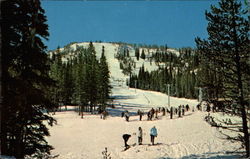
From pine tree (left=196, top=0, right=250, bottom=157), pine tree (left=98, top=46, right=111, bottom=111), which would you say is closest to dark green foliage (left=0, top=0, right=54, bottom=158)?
pine tree (left=196, top=0, right=250, bottom=157)

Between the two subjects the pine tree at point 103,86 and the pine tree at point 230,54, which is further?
the pine tree at point 103,86

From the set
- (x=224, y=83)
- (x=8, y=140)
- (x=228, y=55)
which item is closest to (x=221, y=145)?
(x=224, y=83)

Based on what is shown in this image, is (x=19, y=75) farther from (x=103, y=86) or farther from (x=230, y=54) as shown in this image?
(x=103, y=86)

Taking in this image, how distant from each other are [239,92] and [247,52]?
2121 mm

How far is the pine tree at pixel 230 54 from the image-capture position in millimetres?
11023

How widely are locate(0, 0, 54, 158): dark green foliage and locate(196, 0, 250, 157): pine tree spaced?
27.7 ft

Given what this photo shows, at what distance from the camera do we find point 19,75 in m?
9.17

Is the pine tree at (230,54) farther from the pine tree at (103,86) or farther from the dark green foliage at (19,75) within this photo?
the pine tree at (103,86)

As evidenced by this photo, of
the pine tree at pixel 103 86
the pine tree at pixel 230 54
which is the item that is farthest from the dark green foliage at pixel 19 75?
the pine tree at pixel 103 86

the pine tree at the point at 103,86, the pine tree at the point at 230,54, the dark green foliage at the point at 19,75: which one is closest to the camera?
the dark green foliage at the point at 19,75

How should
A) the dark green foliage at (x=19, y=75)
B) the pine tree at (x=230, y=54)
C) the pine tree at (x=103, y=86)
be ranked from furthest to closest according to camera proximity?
the pine tree at (x=103, y=86) → the pine tree at (x=230, y=54) → the dark green foliage at (x=19, y=75)

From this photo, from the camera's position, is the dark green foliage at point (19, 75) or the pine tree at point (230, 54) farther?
the pine tree at point (230, 54)

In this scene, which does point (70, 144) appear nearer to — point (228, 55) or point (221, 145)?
point (221, 145)

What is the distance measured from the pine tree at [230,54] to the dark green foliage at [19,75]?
8.45 m
